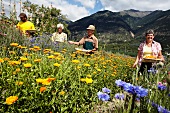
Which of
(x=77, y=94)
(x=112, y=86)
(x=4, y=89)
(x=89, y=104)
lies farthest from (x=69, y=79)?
(x=112, y=86)

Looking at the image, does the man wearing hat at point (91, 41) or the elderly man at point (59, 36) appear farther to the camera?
the elderly man at point (59, 36)

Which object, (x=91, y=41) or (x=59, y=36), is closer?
(x=91, y=41)

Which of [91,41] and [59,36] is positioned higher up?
[59,36]

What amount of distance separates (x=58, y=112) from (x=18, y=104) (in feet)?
1.63

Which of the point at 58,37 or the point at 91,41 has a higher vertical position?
the point at 58,37

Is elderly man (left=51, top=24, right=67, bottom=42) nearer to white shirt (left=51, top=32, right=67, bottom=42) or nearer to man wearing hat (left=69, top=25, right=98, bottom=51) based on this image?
white shirt (left=51, top=32, right=67, bottom=42)

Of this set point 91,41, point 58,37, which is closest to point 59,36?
point 58,37

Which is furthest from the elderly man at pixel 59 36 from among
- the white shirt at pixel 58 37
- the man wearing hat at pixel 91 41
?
the man wearing hat at pixel 91 41

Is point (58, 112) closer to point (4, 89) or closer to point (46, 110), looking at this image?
point (46, 110)

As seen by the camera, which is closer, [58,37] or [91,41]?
[91,41]

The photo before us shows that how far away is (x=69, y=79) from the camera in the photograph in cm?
298

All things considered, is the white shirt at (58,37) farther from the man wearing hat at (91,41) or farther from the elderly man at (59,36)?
the man wearing hat at (91,41)

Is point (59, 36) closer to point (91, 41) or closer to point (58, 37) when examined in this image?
point (58, 37)

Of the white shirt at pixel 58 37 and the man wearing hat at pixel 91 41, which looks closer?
the man wearing hat at pixel 91 41
